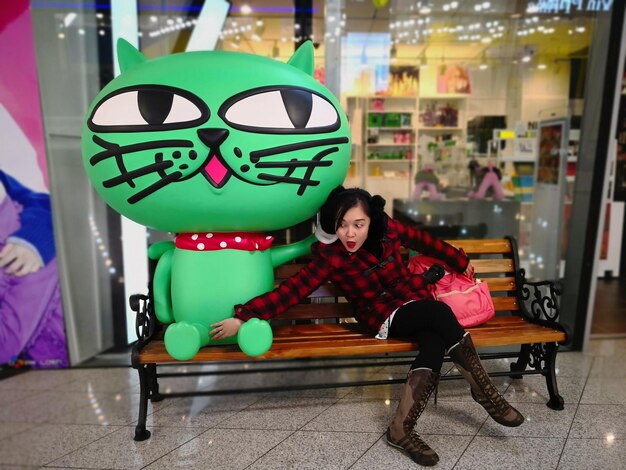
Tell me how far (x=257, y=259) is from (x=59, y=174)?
1788 mm

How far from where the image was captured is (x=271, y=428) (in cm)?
251

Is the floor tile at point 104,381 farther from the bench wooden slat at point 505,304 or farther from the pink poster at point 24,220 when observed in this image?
the bench wooden slat at point 505,304

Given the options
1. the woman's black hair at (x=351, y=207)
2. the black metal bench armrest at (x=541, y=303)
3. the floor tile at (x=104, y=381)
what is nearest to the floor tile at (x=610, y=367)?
the black metal bench armrest at (x=541, y=303)

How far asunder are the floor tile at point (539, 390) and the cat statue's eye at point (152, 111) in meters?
2.33

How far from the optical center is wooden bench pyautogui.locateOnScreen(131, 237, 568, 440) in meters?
2.39

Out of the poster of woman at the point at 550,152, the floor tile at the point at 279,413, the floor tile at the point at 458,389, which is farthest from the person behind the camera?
the poster of woman at the point at 550,152

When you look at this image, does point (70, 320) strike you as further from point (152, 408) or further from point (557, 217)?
point (557, 217)

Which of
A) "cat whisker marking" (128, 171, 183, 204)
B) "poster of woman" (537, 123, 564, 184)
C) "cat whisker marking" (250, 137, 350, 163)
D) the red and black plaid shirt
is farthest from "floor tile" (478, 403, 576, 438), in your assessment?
"poster of woman" (537, 123, 564, 184)

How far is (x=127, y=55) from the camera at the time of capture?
7.72 feet

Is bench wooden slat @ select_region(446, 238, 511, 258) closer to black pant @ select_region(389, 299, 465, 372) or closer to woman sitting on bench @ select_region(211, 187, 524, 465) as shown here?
woman sitting on bench @ select_region(211, 187, 524, 465)

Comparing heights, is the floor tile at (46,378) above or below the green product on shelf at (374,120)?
below

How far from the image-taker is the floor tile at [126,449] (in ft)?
7.31

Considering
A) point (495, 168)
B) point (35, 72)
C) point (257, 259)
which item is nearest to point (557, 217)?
point (495, 168)

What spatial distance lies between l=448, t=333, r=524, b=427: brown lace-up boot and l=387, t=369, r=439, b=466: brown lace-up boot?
7.1 inches
